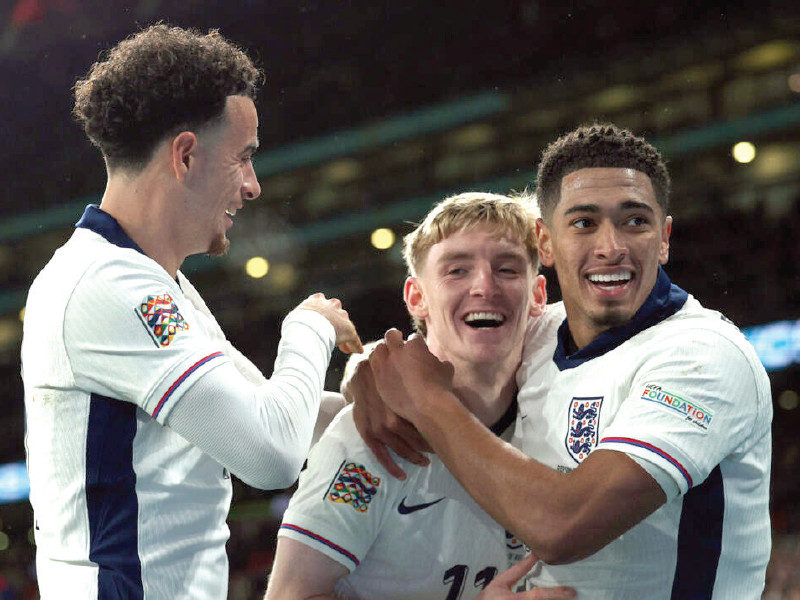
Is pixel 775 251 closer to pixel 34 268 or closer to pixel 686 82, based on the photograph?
pixel 686 82

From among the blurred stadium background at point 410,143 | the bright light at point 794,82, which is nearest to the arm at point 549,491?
the blurred stadium background at point 410,143

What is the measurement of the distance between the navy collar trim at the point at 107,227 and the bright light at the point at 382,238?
29.0 feet

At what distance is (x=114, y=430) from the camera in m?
1.53

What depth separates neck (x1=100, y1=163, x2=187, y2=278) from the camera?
1.72 m

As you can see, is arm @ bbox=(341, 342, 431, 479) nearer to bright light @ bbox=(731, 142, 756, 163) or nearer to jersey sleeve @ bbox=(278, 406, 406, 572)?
jersey sleeve @ bbox=(278, 406, 406, 572)

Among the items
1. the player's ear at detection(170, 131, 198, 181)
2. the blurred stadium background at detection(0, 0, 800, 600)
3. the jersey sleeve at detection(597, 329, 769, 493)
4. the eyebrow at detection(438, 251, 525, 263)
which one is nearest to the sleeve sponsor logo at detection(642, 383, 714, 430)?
the jersey sleeve at detection(597, 329, 769, 493)

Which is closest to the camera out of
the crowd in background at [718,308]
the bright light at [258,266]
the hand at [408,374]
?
the hand at [408,374]

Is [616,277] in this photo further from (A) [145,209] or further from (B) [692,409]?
(A) [145,209]

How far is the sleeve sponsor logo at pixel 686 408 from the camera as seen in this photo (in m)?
1.58

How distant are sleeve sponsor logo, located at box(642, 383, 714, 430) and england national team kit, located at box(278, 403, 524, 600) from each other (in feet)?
2.04

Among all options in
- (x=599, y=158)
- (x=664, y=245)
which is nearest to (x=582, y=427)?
(x=664, y=245)

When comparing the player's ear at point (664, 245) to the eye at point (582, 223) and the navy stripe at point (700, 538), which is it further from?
the navy stripe at point (700, 538)

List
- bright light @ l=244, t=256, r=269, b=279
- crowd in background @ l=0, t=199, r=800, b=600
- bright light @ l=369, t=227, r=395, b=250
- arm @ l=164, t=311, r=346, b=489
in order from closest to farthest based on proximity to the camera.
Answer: arm @ l=164, t=311, r=346, b=489 < crowd in background @ l=0, t=199, r=800, b=600 < bright light @ l=369, t=227, r=395, b=250 < bright light @ l=244, t=256, r=269, b=279

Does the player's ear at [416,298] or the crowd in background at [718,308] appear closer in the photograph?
the player's ear at [416,298]
